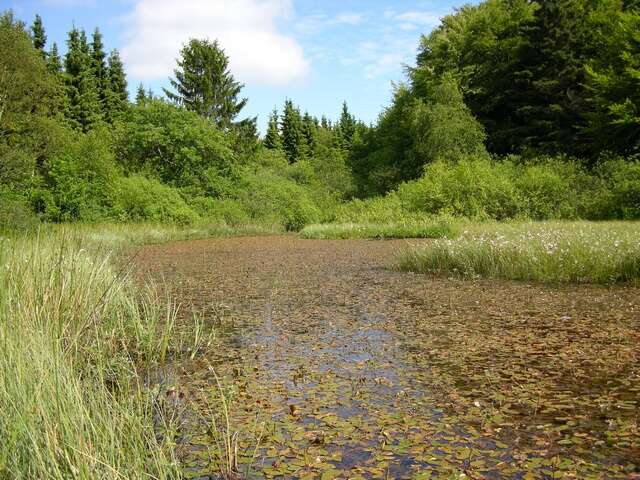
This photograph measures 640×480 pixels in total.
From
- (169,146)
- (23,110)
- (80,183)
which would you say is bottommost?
(80,183)

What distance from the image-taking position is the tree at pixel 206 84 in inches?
1288

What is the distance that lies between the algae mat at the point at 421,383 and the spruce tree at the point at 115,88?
35.8 metres

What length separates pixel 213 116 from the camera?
33.5 meters

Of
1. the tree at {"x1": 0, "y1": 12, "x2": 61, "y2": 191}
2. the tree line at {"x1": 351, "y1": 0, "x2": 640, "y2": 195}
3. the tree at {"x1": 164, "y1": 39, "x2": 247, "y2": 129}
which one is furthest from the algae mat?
the tree at {"x1": 164, "y1": 39, "x2": 247, "y2": 129}

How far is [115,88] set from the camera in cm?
4125

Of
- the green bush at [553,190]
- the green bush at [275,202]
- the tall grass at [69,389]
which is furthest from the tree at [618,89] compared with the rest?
the tall grass at [69,389]

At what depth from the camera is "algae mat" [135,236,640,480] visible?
2500mm

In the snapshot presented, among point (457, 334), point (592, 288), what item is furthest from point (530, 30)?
point (457, 334)

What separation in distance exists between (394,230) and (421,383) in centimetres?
1397

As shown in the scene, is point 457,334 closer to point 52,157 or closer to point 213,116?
point 52,157

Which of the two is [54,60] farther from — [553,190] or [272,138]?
[553,190]

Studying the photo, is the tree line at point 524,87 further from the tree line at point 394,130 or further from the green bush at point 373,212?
the green bush at point 373,212

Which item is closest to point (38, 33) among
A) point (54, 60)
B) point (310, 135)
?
point (54, 60)

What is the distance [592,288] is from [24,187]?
20577mm
